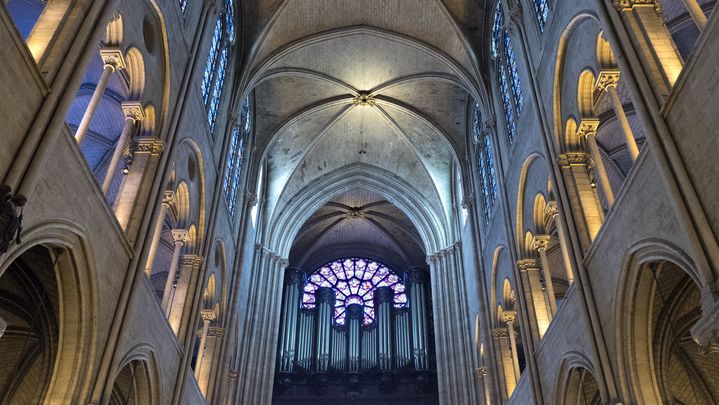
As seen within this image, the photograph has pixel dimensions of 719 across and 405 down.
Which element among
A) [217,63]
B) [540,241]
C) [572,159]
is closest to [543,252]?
[540,241]

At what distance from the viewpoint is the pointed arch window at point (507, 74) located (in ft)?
52.0

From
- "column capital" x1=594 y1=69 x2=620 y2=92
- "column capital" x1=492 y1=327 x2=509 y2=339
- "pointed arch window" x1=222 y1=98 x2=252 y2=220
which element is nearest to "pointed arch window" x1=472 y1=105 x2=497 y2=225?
"column capital" x1=492 y1=327 x2=509 y2=339

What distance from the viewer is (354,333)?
93.9ft

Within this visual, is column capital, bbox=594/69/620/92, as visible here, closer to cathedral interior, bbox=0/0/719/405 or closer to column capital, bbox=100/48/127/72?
cathedral interior, bbox=0/0/719/405

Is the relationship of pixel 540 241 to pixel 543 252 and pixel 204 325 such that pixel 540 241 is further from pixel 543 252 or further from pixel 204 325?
pixel 204 325

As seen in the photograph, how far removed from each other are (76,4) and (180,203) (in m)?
6.16

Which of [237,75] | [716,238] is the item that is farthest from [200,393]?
[716,238]

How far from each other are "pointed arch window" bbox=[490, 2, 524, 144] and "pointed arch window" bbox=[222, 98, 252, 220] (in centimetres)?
718

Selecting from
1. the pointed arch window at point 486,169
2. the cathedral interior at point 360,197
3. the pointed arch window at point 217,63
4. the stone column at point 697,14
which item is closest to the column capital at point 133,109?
the cathedral interior at point 360,197

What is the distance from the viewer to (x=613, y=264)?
9672mm

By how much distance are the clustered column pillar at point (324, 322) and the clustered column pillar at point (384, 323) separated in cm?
208

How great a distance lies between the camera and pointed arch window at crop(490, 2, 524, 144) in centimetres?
1585

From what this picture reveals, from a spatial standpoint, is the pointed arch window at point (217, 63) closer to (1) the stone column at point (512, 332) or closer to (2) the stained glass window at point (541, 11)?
(2) the stained glass window at point (541, 11)

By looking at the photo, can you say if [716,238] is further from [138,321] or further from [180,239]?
[180,239]
